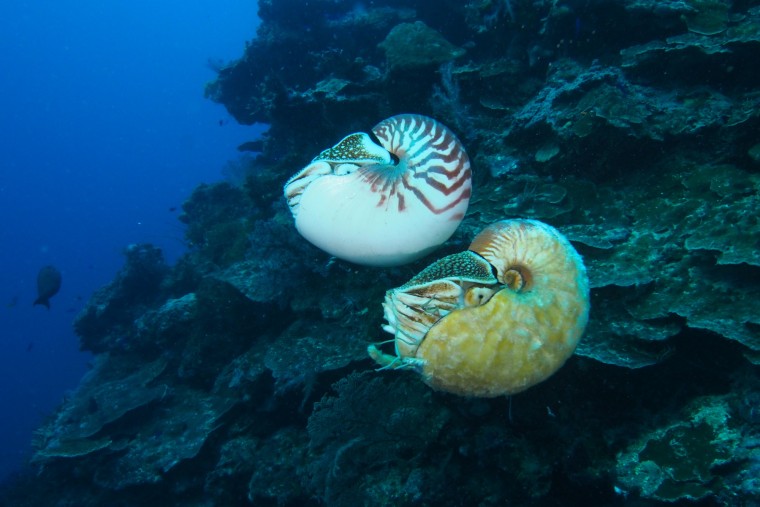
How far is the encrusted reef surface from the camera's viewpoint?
108 inches

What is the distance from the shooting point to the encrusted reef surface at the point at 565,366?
2736 mm

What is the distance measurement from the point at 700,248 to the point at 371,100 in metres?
4.69

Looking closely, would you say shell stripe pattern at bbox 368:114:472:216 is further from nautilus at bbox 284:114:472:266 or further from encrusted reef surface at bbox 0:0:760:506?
encrusted reef surface at bbox 0:0:760:506

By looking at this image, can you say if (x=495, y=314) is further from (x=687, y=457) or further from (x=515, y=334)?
(x=687, y=457)

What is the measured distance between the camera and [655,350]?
2.82 m

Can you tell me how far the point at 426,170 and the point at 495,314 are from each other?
110cm

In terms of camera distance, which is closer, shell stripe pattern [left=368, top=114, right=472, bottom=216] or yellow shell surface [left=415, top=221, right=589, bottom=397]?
yellow shell surface [left=415, top=221, right=589, bottom=397]

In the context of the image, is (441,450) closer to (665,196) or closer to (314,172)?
(314,172)

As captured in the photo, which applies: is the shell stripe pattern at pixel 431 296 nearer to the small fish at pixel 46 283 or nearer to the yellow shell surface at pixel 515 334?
the yellow shell surface at pixel 515 334

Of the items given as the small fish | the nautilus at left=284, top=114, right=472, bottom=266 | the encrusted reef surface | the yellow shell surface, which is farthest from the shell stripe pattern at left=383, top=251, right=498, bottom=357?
the small fish

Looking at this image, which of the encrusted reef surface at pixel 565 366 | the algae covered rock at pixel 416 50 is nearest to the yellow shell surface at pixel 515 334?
the encrusted reef surface at pixel 565 366

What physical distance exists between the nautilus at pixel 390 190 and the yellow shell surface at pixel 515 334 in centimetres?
76

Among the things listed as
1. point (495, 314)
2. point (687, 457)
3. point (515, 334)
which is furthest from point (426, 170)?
point (687, 457)

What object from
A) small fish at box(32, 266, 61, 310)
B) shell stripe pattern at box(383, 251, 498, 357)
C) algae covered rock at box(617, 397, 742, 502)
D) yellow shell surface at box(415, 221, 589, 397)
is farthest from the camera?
small fish at box(32, 266, 61, 310)
